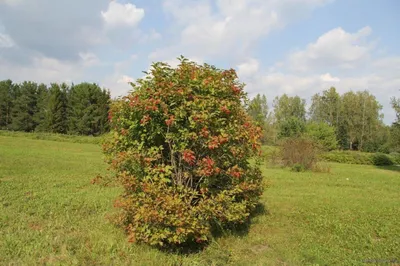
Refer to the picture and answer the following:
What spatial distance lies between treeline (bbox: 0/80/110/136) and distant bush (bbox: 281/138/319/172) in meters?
35.6

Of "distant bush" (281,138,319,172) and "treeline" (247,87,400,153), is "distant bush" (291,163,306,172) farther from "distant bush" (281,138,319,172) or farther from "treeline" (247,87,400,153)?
"treeline" (247,87,400,153)

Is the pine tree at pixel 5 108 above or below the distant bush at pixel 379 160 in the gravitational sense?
above

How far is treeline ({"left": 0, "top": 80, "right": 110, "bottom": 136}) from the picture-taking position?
166 ft

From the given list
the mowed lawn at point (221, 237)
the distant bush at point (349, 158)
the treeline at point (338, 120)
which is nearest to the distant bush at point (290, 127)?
the treeline at point (338, 120)

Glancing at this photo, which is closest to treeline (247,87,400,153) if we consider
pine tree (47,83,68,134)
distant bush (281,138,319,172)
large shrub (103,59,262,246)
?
distant bush (281,138,319,172)

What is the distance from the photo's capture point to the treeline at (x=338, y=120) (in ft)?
143

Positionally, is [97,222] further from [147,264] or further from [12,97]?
[12,97]

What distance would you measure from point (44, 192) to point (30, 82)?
58.3m

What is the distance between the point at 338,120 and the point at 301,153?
3989cm

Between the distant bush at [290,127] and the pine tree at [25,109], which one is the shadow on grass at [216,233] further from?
the pine tree at [25,109]

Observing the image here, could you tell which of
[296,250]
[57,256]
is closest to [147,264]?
Answer: [57,256]

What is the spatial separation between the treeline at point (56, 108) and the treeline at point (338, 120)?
28729 millimetres

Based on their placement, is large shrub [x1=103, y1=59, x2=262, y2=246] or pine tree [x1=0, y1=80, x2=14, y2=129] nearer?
large shrub [x1=103, y1=59, x2=262, y2=246]

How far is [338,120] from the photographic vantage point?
5384 cm
